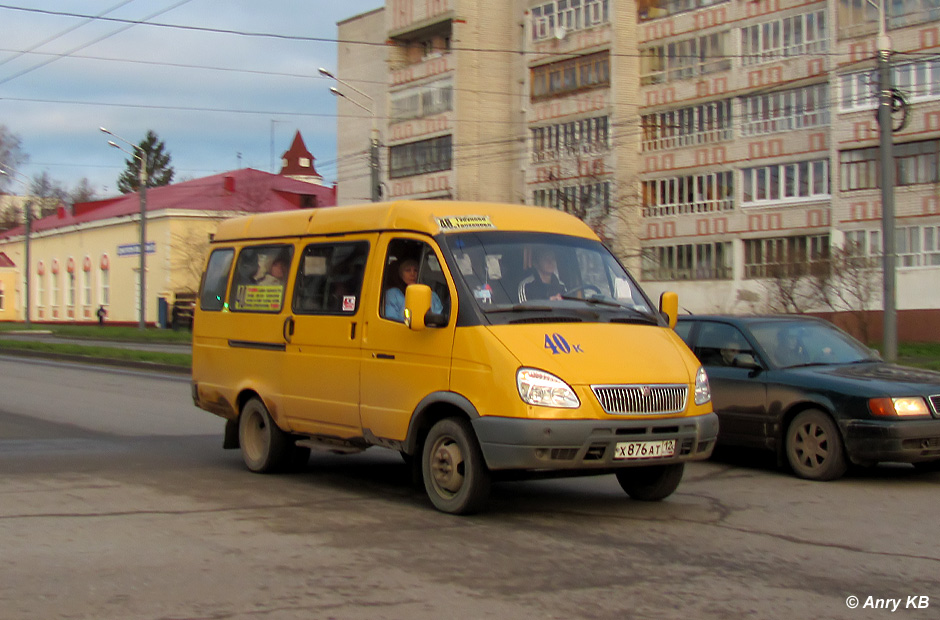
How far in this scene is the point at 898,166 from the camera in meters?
38.2

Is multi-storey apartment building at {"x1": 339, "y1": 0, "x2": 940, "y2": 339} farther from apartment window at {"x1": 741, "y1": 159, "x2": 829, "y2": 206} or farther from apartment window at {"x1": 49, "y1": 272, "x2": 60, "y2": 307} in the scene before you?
apartment window at {"x1": 49, "y1": 272, "x2": 60, "y2": 307}

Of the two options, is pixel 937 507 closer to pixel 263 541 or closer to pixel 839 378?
pixel 839 378

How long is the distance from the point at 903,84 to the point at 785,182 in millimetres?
5902

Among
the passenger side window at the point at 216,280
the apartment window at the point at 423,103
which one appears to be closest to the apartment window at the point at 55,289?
the apartment window at the point at 423,103

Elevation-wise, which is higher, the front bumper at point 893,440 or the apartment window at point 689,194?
the apartment window at point 689,194

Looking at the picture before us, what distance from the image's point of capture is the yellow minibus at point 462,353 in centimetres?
737

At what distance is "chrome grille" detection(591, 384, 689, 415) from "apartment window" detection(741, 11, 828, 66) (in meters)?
36.0

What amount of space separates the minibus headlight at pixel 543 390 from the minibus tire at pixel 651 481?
1.30 meters

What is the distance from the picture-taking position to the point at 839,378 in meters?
9.80

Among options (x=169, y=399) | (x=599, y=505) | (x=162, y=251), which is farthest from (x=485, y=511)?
(x=162, y=251)

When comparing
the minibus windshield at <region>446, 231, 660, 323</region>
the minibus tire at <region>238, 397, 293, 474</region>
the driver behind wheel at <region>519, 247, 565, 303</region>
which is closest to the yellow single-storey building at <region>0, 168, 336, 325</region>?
the minibus tire at <region>238, 397, 293, 474</region>

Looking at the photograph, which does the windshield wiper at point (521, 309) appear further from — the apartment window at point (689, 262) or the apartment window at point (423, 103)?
the apartment window at point (423, 103)

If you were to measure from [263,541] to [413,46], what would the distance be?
53.8 meters

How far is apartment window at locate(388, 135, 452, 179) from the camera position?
54531 mm
